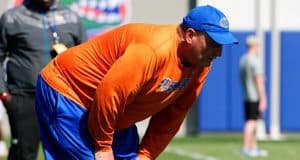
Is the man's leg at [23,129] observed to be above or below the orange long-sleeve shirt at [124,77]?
below

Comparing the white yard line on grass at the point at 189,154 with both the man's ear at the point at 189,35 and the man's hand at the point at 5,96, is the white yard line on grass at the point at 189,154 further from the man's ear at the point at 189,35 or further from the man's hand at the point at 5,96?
the man's ear at the point at 189,35

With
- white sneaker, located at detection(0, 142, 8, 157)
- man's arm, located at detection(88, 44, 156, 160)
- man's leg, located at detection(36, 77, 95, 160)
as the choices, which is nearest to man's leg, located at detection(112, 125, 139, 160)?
man's leg, located at detection(36, 77, 95, 160)

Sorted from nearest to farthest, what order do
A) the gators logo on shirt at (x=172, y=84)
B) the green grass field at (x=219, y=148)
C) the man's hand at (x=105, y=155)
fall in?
the gators logo on shirt at (x=172, y=84) → the man's hand at (x=105, y=155) → the green grass field at (x=219, y=148)

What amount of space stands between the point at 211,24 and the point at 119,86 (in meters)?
0.63

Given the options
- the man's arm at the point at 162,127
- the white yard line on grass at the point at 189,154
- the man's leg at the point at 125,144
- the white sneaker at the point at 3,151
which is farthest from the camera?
the white yard line on grass at the point at 189,154

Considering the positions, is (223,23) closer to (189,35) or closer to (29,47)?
(189,35)

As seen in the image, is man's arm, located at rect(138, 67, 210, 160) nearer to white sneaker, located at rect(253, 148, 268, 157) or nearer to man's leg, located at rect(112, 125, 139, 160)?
man's leg, located at rect(112, 125, 139, 160)

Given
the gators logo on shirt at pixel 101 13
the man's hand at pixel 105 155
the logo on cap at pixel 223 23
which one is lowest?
the gators logo on shirt at pixel 101 13

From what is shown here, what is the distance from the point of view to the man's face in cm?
610

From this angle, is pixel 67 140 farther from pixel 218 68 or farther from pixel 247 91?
pixel 218 68

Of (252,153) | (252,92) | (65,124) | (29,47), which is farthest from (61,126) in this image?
(252,92)

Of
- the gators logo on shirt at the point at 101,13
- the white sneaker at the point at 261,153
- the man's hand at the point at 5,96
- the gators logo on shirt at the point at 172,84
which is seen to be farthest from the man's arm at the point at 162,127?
the gators logo on shirt at the point at 101,13

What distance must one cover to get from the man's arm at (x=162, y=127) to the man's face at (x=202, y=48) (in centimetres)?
79

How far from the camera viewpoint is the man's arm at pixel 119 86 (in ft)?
19.7
